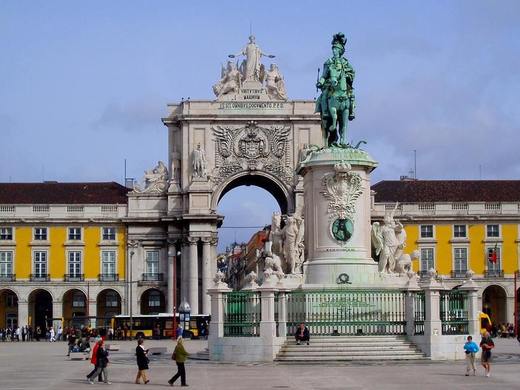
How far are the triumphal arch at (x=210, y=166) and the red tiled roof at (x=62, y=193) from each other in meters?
3.43

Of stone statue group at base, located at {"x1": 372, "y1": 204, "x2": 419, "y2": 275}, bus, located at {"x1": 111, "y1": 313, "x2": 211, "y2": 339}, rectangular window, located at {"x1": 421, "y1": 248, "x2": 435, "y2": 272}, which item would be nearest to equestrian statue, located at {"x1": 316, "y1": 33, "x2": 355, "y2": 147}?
stone statue group at base, located at {"x1": 372, "y1": 204, "x2": 419, "y2": 275}

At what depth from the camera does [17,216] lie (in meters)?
99.9

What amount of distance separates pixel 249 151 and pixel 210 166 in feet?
11.0

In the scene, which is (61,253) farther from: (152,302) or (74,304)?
(152,302)

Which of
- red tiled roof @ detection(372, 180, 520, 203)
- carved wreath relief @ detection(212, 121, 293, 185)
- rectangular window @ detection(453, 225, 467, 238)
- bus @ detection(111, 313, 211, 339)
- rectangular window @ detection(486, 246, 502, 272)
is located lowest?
bus @ detection(111, 313, 211, 339)

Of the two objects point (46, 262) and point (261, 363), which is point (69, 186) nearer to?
point (46, 262)

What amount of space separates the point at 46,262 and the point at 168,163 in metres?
12.7

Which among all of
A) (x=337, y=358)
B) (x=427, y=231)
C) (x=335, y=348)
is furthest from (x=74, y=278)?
(x=337, y=358)

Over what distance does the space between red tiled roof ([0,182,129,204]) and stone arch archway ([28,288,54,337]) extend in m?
7.68

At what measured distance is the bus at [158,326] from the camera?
8688 centimetres

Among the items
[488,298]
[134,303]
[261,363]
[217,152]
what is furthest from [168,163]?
[261,363]

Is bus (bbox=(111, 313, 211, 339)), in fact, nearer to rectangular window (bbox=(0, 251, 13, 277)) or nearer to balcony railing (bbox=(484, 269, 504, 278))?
rectangular window (bbox=(0, 251, 13, 277))

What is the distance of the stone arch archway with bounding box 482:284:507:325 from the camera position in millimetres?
100188

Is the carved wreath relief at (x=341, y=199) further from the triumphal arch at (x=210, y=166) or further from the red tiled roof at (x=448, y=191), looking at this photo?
the red tiled roof at (x=448, y=191)
